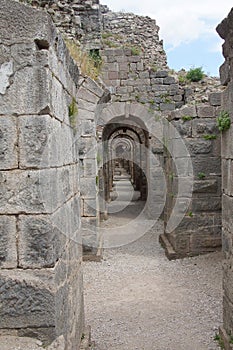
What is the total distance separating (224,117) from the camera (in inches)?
138

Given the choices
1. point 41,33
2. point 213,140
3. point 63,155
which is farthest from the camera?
point 213,140

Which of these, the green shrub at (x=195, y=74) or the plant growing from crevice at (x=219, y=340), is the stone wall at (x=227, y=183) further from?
the green shrub at (x=195, y=74)

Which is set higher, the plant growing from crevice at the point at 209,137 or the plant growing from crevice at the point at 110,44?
the plant growing from crevice at the point at 110,44

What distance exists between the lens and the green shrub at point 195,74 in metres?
→ 10.5

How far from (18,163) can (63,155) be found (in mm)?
568

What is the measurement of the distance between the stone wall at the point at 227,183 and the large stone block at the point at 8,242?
1.96 metres

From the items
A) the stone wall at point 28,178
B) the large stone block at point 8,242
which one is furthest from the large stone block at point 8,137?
the large stone block at point 8,242

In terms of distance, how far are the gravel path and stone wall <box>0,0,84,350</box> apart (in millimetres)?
1970

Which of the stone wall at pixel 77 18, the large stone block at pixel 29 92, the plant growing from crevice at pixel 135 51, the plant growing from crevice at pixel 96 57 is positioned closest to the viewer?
the large stone block at pixel 29 92

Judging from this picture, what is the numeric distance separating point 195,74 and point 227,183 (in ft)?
25.0

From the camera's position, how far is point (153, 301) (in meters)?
5.13

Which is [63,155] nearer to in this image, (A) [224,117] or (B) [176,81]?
(A) [224,117]

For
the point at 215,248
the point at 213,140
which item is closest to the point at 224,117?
the point at 213,140

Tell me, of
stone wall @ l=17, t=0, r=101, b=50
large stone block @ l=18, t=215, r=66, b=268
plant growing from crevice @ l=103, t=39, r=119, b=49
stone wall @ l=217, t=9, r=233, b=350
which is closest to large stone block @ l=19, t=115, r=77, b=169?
large stone block @ l=18, t=215, r=66, b=268
